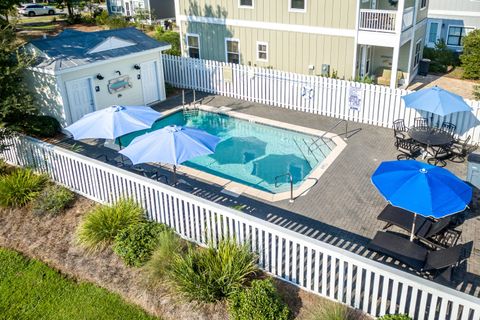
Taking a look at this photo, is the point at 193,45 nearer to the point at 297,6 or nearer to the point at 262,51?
the point at 262,51

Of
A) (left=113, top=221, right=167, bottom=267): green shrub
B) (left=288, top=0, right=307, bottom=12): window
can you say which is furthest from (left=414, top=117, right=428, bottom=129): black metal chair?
(left=113, top=221, right=167, bottom=267): green shrub

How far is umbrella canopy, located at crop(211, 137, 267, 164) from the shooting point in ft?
50.8

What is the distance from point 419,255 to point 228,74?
45.8ft

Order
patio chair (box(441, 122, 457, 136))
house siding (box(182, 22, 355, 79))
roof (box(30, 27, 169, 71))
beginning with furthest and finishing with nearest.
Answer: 1. house siding (box(182, 22, 355, 79))
2. roof (box(30, 27, 169, 71))
3. patio chair (box(441, 122, 457, 136))

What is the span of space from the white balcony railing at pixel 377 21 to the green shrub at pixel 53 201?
48.5 ft

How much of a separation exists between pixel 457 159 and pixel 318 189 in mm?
5434

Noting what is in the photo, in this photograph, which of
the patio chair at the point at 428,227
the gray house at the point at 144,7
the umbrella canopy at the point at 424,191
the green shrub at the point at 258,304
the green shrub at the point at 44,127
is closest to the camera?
the green shrub at the point at 258,304

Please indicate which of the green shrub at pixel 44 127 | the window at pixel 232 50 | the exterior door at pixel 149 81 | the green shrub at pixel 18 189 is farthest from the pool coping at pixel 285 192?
the window at pixel 232 50

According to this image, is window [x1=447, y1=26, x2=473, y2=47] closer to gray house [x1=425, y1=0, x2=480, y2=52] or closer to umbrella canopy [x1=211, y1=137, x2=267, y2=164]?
gray house [x1=425, y1=0, x2=480, y2=52]

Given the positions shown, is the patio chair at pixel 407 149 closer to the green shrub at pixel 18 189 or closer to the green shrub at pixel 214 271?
the green shrub at pixel 214 271

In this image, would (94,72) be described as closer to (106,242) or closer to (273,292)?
(106,242)

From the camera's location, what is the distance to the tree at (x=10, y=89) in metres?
12.5

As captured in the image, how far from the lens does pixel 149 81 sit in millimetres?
19859

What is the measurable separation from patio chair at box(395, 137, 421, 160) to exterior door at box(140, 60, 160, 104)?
11.5 metres
